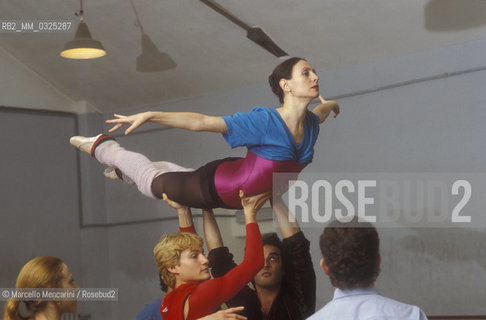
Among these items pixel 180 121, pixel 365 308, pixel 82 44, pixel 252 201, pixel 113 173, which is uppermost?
pixel 82 44

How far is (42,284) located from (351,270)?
1164 mm

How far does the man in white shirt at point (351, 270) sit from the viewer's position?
2.34 m

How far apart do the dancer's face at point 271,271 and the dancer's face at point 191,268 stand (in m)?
0.53

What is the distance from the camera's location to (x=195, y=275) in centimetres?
335

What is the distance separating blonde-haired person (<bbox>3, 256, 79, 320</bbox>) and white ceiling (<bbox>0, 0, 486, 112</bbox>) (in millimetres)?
2794

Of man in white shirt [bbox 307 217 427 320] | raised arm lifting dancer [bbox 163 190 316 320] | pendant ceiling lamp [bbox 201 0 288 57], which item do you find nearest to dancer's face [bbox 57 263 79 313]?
man in white shirt [bbox 307 217 427 320]

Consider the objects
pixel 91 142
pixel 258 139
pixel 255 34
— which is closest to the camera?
pixel 258 139

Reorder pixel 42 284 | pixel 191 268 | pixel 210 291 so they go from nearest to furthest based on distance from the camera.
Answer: pixel 42 284 < pixel 210 291 < pixel 191 268

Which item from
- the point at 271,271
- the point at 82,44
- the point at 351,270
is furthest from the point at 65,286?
the point at 82,44

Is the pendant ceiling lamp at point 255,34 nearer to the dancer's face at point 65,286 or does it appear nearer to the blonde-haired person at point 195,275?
the blonde-haired person at point 195,275

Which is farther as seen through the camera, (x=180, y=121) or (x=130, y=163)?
(x=130, y=163)

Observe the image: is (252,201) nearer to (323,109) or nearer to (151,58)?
(323,109)

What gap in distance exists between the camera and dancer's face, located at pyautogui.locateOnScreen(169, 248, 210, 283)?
335 cm

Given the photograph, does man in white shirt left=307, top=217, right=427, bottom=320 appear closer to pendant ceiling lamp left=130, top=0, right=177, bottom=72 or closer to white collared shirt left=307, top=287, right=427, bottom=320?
white collared shirt left=307, top=287, right=427, bottom=320
